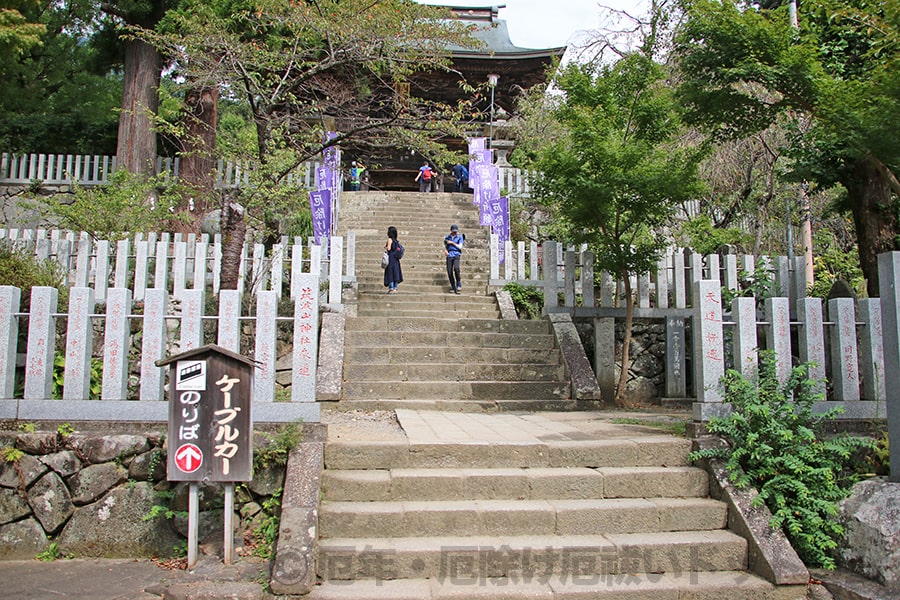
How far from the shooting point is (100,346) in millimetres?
6895

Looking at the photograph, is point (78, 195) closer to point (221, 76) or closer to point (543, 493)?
point (221, 76)

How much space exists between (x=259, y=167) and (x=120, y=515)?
5.04m

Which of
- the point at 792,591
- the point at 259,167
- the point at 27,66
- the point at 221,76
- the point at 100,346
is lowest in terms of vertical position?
the point at 792,591

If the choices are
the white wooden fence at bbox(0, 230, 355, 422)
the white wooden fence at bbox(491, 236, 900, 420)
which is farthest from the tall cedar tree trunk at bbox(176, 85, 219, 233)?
the white wooden fence at bbox(0, 230, 355, 422)

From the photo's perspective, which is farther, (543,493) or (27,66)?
(27,66)

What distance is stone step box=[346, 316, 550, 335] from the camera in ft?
27.3

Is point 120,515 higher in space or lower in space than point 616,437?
lower

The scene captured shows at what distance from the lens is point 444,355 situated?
25.4 ft

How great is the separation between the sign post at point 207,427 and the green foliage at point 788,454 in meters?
3.21

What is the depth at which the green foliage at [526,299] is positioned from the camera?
9531 millimetres

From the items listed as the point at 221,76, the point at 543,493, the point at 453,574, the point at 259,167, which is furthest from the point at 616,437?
the point at 221,76

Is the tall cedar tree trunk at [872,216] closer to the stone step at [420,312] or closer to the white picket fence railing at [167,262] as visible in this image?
the stone step at [420,312]

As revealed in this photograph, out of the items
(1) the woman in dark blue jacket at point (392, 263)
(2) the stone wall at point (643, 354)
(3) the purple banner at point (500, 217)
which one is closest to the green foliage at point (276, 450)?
(2) the stone wall at point (643, 354)

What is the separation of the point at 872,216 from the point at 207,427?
6635 mm
